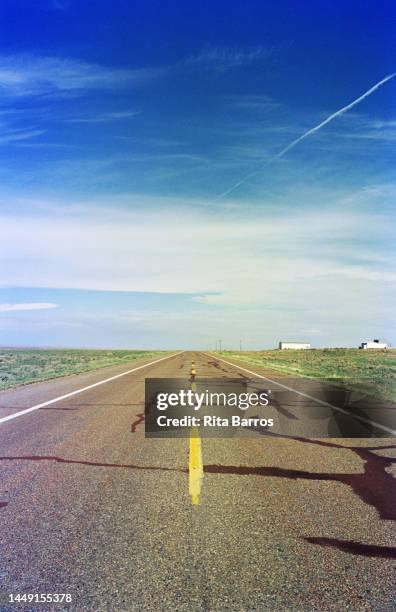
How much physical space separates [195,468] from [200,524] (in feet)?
6.62

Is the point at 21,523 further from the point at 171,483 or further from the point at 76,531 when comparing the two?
the point at 171,483

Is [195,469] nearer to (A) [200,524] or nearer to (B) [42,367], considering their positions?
(A) [200,524]

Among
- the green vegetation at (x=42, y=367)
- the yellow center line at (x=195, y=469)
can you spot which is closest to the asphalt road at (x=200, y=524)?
the yellow center line at (x=195, y=469)

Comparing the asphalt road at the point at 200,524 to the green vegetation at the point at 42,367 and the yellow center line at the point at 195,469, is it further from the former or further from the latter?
the green vegetation at the point at 42,367

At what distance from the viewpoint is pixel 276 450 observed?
25.8 ft

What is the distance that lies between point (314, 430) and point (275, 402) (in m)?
3.98

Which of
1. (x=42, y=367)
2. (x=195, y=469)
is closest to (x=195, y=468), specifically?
(x=195, y=469)

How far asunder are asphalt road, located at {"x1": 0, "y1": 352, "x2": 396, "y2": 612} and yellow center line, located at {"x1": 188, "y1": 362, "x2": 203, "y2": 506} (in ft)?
0.21

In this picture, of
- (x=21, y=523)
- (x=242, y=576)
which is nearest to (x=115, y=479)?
(x=21, y=523)

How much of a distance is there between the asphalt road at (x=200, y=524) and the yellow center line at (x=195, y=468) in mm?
65

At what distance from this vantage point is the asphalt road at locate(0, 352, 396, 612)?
3.58 m

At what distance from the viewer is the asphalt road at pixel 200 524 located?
3.58 m

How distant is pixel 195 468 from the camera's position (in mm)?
6797

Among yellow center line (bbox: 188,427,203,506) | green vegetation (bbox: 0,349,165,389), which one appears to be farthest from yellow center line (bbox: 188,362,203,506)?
green vegetation (bbox: 0,349,165,389)
